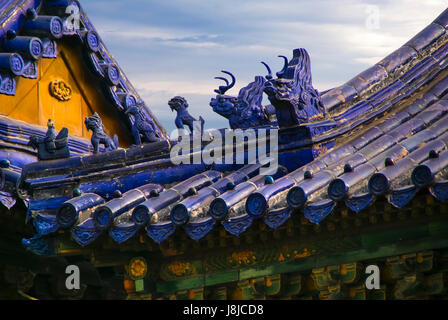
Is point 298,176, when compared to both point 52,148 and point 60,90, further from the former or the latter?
point 60,90

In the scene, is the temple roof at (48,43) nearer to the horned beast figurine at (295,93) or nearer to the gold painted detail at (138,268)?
the gold painted detail at (138,268)

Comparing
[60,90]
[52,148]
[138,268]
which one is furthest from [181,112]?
[60,90]

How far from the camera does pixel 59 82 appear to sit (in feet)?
64.1

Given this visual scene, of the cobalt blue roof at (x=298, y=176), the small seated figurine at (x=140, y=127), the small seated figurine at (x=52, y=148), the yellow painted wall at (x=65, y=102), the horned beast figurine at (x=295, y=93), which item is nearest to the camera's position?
the cobalt blue roof at (x=298, y=176)

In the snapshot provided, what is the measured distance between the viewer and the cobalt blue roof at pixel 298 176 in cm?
1118

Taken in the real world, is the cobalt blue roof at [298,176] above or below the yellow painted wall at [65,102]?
below

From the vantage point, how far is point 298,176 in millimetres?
12031

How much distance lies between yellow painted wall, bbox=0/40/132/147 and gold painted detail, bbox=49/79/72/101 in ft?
0.18

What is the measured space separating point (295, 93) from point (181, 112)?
5.92 ft

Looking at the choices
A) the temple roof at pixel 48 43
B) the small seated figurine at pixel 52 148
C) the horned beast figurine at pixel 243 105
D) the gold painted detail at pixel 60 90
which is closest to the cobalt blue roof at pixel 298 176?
the small seated figurine at pixel 52 148

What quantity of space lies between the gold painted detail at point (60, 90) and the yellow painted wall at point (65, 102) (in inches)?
2.1

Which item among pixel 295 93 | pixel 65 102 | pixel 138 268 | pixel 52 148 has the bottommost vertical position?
pixel 138 268

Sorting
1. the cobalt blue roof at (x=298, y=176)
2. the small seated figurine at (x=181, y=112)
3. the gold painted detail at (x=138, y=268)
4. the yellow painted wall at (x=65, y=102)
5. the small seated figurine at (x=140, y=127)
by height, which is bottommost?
the gold painted detail at (x=138, y=268)

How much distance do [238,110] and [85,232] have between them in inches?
87.2
